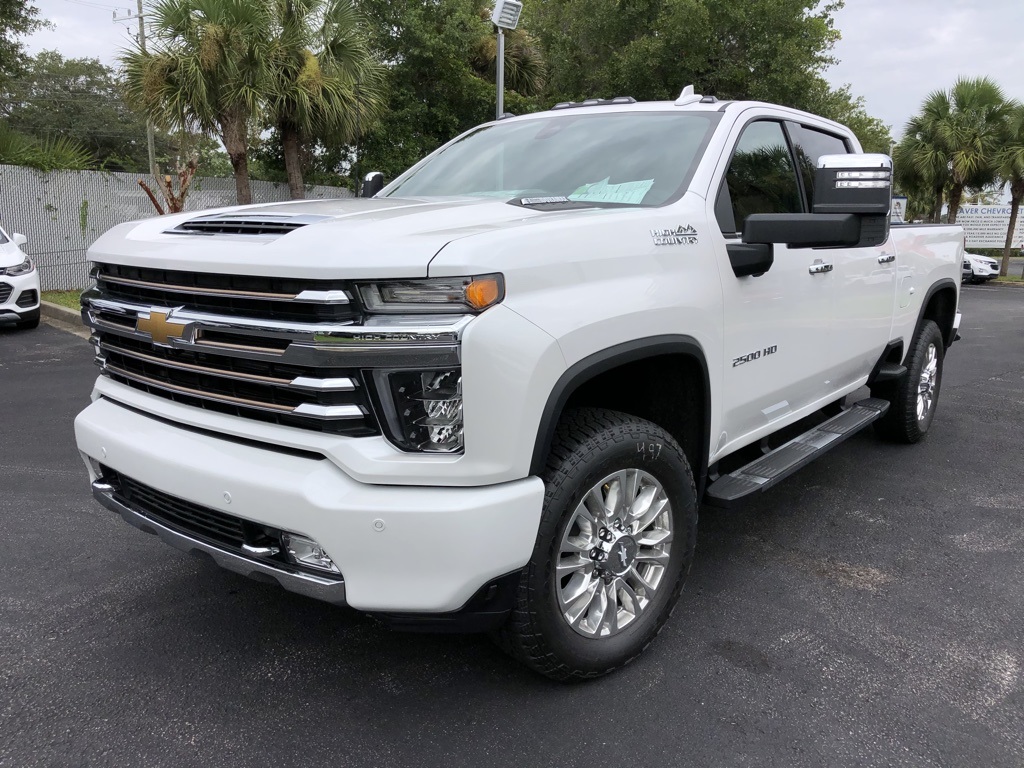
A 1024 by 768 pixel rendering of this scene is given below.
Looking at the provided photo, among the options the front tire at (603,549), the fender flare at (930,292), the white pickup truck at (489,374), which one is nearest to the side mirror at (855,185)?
the white pickup truck at (489,374)

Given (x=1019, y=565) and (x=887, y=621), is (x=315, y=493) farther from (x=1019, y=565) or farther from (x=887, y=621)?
(x=1019, y=565)

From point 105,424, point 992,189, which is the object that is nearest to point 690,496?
point 105,424

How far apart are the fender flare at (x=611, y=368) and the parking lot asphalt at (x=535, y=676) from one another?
74 cm

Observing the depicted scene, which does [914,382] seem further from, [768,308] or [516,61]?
[516,61]

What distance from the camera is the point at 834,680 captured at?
2.71 meters

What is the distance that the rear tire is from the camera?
204 inches

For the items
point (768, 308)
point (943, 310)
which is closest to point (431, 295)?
point (768, 308)

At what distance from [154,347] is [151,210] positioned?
15068 mm

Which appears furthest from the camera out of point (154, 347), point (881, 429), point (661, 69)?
point (661, 69)

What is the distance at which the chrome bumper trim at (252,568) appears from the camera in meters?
2.19

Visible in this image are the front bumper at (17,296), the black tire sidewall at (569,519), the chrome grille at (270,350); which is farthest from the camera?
the front bumper at (17,296)

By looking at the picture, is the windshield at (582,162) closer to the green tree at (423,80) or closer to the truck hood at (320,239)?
the truck hood at (320,239)

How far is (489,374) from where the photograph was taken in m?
2.08

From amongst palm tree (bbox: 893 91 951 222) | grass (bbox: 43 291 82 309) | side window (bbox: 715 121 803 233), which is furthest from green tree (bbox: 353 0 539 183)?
side window (bbox: 715 121 803 233)
